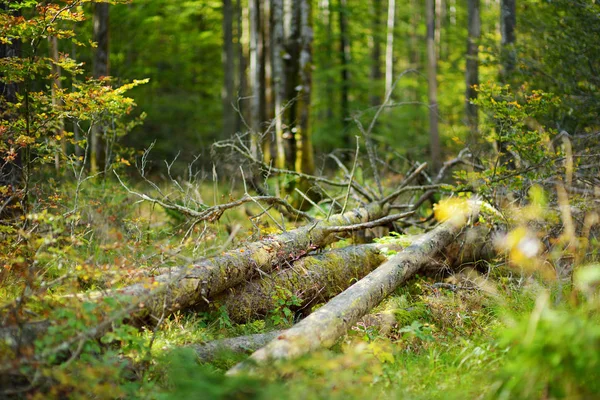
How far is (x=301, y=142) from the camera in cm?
928

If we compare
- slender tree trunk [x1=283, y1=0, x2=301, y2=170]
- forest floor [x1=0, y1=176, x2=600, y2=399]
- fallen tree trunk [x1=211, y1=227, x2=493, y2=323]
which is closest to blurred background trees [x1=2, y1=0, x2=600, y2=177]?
slender tree trunk [x1=283, y1=0, x2=301, y2=170]

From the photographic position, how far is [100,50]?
33.4 ft

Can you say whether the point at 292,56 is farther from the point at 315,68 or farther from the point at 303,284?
the point at 303,284

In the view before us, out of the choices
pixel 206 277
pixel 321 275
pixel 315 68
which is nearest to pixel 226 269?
pixel 206 277

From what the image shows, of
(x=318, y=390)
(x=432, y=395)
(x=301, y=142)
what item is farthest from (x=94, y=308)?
(x=301, y=142)

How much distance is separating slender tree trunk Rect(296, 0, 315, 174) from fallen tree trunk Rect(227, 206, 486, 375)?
11.7ft

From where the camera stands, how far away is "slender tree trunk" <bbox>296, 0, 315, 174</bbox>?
9.19 meters

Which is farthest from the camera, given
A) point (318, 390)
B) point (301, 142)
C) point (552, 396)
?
point (301, 142)

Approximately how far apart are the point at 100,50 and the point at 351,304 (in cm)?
843

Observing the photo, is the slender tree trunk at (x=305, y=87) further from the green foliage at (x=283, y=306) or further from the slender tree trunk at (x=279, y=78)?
the green foliage at (x=283, y=306)

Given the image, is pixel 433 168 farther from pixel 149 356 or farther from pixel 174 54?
pixel 174 54

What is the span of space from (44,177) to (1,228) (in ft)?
12.6

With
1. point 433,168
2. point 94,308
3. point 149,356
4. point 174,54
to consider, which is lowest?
point 433,168

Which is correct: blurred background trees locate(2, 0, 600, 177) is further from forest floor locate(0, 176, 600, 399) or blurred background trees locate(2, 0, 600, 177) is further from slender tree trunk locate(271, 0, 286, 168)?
forest floor locate(0, 176, 600, 399)
